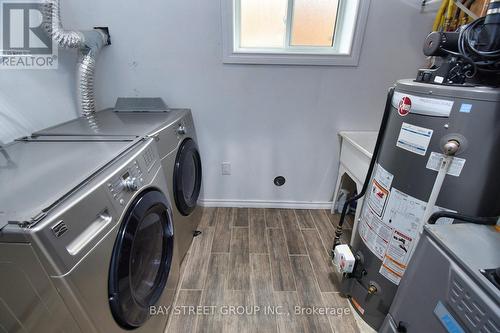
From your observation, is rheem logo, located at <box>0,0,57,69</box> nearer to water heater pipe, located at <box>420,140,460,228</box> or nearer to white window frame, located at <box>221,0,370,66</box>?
white window frame, located at <box>221,0,370,66</box>

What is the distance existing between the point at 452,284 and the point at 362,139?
1.23 metres

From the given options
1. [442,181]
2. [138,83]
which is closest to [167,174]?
[138,83]

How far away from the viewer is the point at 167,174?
4.04ft

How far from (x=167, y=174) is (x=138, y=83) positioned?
3.04 feet

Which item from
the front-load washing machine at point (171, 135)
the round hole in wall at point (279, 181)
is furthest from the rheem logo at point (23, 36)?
A: the round hole in wall at point (279, 181)

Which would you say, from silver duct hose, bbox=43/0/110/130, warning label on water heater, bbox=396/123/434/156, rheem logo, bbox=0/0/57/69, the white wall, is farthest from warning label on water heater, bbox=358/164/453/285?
rheem logo, bbox=0/0/57/69

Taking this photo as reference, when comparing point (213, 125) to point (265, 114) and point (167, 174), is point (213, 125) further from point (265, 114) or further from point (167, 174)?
point (167, 174)

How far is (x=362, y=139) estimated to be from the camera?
5.57 feet

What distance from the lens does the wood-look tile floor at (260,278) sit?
4.08ft

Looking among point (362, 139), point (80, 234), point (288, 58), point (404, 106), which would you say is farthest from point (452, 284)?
point (288, 58)

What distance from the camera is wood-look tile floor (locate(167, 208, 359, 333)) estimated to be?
48.9 inches

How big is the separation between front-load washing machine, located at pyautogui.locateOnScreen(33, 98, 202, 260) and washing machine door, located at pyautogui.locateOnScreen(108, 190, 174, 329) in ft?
0.78

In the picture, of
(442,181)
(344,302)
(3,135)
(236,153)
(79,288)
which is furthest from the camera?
(236,153)

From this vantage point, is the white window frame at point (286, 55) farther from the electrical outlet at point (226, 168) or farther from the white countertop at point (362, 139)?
the electrical outlet at point (226, 168)
